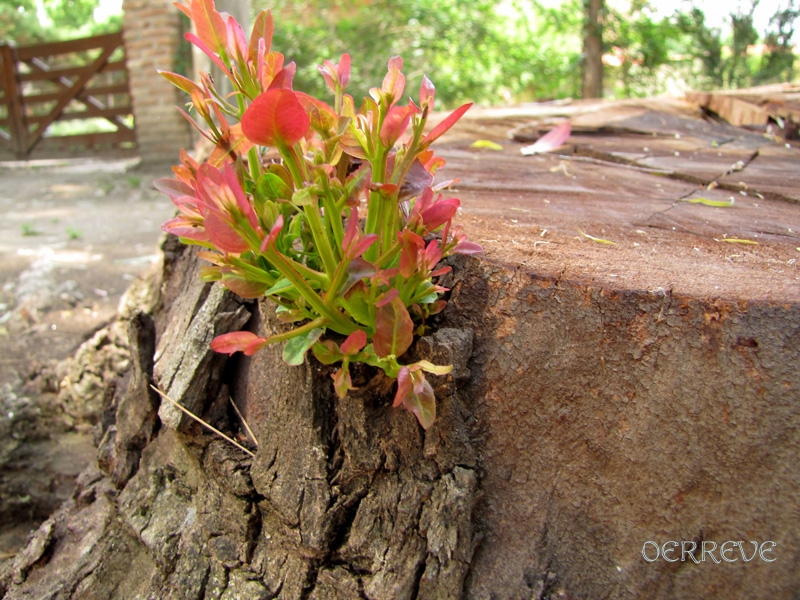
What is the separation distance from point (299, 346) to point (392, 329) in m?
0.14

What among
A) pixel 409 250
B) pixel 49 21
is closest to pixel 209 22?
pixel 409 250

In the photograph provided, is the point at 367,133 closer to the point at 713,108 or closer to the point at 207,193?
the point at 207,193

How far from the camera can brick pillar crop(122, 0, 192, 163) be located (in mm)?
6535

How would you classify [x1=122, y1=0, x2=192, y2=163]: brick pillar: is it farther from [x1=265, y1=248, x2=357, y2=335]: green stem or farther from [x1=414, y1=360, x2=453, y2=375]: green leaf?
[x1=414, y1=360, x2=453, y2=375]: green leaf

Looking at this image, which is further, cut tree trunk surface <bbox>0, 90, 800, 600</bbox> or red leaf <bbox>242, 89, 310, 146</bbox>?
cut tree trunk surface <bbox>0, 90, 800, 600</bbox>

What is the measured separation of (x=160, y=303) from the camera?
1.56 m

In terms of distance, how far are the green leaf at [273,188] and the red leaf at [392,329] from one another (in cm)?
22

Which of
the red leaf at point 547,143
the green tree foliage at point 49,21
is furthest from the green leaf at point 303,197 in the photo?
the green tree foliage at point 49,21

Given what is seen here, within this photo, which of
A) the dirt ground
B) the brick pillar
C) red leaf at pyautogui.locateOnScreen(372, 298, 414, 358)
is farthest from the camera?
the brick pillar

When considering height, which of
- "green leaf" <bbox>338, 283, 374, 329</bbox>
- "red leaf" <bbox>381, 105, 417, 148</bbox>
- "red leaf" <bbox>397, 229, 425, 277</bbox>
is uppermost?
"red leaf" <bbox>381, 105, 417, 148</bbox>

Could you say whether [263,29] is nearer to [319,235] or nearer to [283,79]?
[283,79]

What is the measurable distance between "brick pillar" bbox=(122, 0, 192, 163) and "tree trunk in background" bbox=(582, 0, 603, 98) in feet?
16.7

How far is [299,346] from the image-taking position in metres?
0.83

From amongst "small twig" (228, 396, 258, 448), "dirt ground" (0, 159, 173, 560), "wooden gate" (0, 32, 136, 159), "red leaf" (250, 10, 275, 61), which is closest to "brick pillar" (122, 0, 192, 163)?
"wooden gate" (0, 32, 136, 159)
